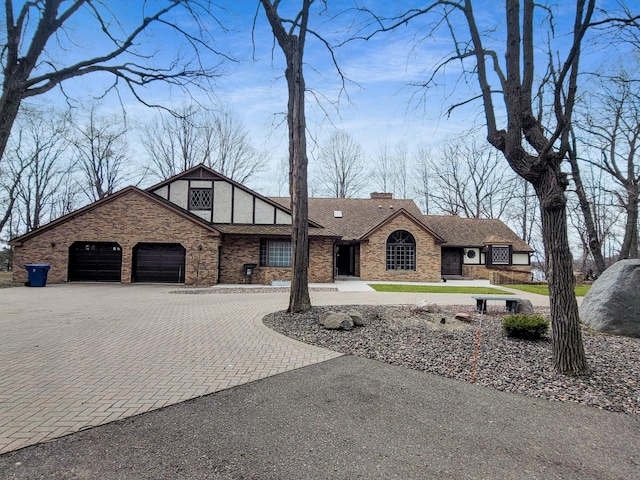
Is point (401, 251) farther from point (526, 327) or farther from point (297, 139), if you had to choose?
point (526, 327)

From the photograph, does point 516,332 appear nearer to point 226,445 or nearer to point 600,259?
point 226,445

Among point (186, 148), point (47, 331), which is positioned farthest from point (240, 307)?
point (186, 148)

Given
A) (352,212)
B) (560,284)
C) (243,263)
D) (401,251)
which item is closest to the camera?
(560,284)

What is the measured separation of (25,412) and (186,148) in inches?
1299

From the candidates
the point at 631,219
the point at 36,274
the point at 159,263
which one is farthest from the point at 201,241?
the point at 631,219

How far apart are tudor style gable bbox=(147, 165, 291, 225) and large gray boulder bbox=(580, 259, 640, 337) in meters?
14.9

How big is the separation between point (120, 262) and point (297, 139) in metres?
13.7

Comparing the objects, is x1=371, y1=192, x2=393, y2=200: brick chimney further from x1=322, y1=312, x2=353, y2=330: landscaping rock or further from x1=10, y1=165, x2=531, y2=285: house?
x1=322, y1=312, x2=353, y2=330: landscaping rock

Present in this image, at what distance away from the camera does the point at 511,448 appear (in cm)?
287

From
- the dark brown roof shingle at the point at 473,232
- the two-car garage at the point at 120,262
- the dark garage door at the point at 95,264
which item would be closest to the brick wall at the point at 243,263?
the two-car garage at the point at 120,262

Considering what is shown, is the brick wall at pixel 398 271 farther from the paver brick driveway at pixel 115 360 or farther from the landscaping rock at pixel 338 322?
the landscaping rock at pixel 338 322

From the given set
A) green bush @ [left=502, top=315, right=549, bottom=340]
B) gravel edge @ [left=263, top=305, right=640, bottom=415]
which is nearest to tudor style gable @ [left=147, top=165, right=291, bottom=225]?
gravel edge @ [left=263, top=305, right=640, bottom=415]

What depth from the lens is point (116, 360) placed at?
516 centimetres

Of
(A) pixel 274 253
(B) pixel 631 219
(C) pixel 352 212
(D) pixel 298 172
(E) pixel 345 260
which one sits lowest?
(E) pixel 345 260
